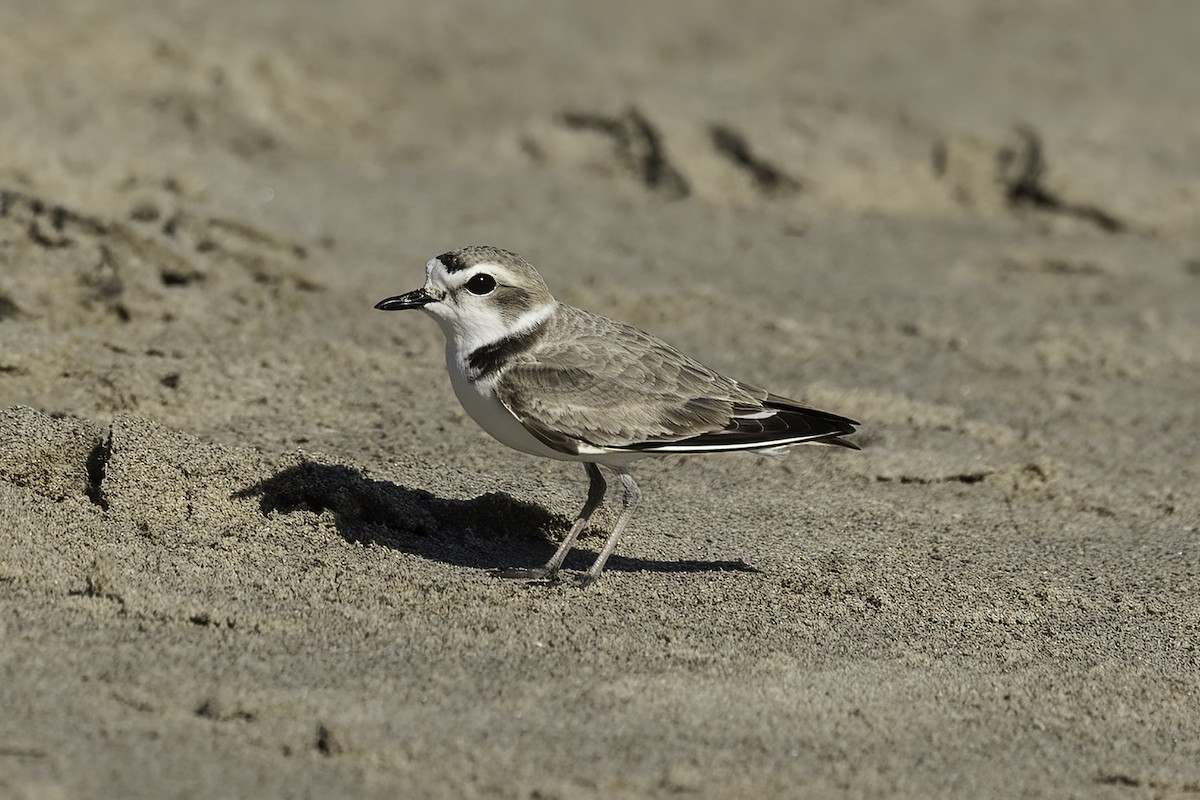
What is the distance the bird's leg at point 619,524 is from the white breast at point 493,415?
0.72 ft

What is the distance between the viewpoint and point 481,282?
5.22m

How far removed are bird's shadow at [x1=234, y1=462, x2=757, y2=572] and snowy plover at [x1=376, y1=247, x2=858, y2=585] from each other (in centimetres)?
25

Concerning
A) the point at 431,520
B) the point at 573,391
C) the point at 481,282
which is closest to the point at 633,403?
the point at 573,391

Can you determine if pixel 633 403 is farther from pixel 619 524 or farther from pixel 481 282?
pixel 481 282

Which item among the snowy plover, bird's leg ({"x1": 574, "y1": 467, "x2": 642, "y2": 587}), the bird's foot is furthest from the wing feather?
the bird's foot

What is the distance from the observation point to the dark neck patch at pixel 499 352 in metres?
5.08

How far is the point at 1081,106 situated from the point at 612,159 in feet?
12.8

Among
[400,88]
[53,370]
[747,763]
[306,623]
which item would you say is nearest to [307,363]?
[53,370]

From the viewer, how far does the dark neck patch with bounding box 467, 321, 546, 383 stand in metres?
5.08

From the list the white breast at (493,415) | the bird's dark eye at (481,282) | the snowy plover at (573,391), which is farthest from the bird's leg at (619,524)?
the bird's dark eye at (481,282)

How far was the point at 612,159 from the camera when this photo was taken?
10062 mm

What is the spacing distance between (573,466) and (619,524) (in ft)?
3.81

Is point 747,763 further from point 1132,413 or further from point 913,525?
point 1132,413

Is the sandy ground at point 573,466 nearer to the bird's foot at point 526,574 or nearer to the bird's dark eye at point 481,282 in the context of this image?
the bird's foot at point 526,574
